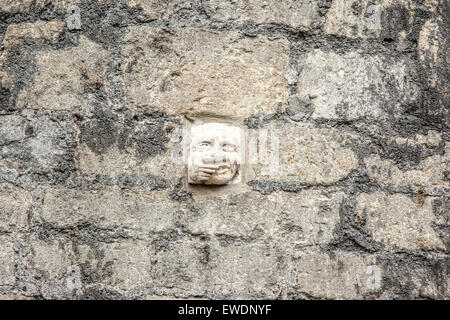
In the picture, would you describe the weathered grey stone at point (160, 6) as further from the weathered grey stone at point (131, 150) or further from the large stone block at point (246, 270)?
the large stone block at point (246, 270)

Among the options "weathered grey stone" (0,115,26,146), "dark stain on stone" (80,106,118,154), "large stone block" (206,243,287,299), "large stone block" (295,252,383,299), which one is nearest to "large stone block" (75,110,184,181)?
"dark stain on stone" (80,106,118,154)

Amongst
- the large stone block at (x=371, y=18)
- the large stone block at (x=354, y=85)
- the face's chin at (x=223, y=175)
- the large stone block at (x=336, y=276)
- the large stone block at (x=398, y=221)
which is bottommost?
the large stone block at (x=336, y=276)

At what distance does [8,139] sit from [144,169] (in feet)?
1.69

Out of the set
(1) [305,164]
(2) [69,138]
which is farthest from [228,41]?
(2) [69,138]

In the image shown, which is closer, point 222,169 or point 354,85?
point 222,169

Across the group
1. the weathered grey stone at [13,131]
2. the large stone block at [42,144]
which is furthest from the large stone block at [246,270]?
the weathered grey stone at [13,131]

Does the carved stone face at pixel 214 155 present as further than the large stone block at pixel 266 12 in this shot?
No

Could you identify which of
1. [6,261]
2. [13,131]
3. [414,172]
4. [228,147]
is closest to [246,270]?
[228,147]

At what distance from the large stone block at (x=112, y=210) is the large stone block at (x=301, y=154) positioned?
14.7 inches

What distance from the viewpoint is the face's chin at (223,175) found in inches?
90.2

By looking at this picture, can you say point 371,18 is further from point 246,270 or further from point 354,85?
point 246,270

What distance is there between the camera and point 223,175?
2299 millimetres

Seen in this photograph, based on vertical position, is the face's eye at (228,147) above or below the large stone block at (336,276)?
above

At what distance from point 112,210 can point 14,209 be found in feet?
1.18
